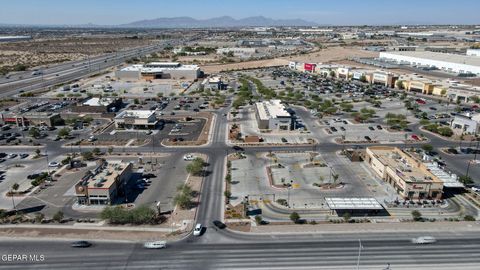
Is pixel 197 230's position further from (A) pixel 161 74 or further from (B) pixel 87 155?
(A) pixel 161 74

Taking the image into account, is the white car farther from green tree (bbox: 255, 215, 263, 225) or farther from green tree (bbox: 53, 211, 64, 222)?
green tree (bbox: 53, 211, 64, 222)

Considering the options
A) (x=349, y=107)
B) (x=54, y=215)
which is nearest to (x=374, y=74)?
(x=349, y=107)

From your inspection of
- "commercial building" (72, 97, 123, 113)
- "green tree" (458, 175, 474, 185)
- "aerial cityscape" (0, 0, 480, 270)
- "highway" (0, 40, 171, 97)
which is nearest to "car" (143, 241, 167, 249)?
"aerial cityscape" (0, 0, 480, 270)

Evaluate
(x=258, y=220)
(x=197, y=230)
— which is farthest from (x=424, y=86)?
(x=197, y=230)

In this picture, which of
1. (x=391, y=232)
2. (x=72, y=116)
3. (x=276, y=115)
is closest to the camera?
(x=391, y=232)

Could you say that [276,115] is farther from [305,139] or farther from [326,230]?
[326,230]

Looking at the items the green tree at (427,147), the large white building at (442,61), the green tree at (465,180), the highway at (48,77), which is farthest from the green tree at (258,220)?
the large white building at (442,61)
